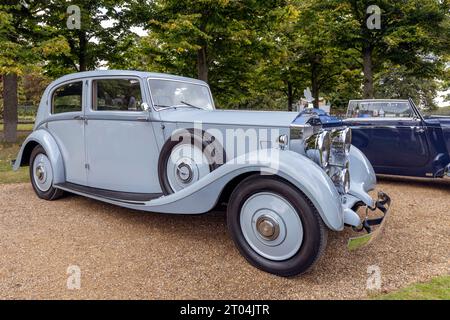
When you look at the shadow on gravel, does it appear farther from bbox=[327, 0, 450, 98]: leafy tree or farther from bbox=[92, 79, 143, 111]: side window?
bbox=[327, 0, 450, 98]: leafy tree

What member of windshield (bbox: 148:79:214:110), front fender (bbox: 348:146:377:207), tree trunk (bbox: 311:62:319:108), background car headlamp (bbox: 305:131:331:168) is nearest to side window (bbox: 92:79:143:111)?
windshield (bbox: 148:79:214:110)

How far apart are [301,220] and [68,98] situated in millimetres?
3682

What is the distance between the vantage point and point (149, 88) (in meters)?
3.98

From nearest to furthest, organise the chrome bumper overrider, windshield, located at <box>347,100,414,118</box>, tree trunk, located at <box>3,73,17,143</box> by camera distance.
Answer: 1. the chrome bumper overrider
2. windshield, located at <box>347,100,414,118</box>
3. tree trunk, located at <box>3,73,17,143</box>

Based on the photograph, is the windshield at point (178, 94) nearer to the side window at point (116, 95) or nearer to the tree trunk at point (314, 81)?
the side window at point (116, 95)

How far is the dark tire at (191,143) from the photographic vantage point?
3557 mm

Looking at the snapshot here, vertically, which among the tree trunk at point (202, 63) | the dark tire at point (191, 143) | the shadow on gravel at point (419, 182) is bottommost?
the shadow on gravel at point (419, 182)

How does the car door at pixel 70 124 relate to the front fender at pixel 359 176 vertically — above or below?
above

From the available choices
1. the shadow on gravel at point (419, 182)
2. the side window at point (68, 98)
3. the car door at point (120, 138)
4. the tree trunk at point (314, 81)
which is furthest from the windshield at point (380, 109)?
the tree trunk at point (314, 81)

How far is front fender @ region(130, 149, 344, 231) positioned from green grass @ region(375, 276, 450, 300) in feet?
2.02

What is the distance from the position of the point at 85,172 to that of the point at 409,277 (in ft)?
12.7

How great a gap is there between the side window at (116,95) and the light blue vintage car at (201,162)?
0.04 feet

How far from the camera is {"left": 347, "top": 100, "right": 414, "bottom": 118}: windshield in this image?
254 inches
